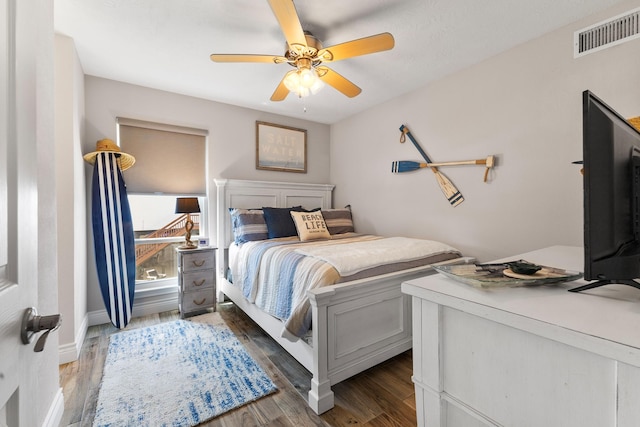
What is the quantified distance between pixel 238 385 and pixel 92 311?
1.93 metres

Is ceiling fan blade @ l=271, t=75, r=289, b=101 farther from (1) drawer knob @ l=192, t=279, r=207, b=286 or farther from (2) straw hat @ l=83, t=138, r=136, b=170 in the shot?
(1) drawer knob @ l=192, t=279, r=207, b=286

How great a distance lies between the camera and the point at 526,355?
592 mm

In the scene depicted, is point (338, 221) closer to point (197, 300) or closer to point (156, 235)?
point (197, 300)

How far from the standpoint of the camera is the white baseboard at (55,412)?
1.36 m

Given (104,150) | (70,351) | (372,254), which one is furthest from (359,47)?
(70,351)

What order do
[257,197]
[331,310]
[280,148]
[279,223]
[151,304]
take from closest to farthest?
1. [331,310]
2. [151,304]
3. [279,223]
4. [257,197]
5. [280,148]

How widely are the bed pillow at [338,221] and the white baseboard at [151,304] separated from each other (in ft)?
6.30

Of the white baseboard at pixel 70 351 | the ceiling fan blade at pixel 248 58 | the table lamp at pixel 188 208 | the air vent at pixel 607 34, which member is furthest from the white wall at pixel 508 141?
the white baseboard at pixel 70 351

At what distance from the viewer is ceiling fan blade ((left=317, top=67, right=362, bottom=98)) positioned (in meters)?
2.06

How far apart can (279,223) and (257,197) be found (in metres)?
0.62

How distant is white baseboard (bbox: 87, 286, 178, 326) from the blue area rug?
0.43 meters

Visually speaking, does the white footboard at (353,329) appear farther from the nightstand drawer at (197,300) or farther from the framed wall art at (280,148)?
the framed wall art at (280,148)

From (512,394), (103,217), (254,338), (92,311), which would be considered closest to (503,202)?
(512,394)

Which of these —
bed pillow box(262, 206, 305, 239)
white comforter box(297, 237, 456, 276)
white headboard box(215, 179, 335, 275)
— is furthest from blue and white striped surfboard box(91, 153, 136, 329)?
white comforter box(297, 237, 456, 276)
